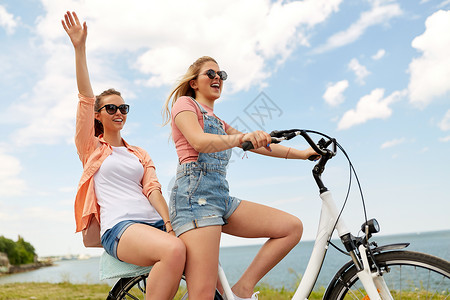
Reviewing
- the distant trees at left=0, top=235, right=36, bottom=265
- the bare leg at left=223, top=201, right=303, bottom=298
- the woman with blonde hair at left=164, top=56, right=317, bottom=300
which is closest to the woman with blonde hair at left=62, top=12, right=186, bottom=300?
the woman with blonde hair at left=164, top=56, right=317, bottom=300

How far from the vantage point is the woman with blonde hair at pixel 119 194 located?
2.42 metres

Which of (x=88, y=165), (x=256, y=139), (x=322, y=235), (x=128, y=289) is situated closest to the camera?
(x=256, y=139)

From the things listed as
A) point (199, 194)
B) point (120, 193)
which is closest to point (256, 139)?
point (199, 194)

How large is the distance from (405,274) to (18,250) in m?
28.7

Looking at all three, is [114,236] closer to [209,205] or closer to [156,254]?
[156,254]

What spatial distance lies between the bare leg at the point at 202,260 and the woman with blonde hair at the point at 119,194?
59 mm

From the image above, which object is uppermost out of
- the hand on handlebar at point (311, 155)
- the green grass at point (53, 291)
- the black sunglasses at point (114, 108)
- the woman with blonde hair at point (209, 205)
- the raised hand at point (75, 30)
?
the raised hand at point (75, 30)

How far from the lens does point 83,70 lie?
9.07ft

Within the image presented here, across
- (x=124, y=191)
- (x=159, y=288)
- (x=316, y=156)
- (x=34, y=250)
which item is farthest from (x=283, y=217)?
(x=34, y=250)

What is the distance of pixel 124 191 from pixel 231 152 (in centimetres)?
78

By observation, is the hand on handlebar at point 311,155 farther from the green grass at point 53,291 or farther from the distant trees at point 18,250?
the distant trees at point 18,250

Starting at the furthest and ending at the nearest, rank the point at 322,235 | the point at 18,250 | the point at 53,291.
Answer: the point at 18,250
the point at 53,291
the point at 322,235

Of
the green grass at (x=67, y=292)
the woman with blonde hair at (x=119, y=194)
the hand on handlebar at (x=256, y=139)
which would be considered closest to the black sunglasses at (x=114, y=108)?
the woman with blonde hair at (x=119, y=194)

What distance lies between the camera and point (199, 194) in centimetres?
241
